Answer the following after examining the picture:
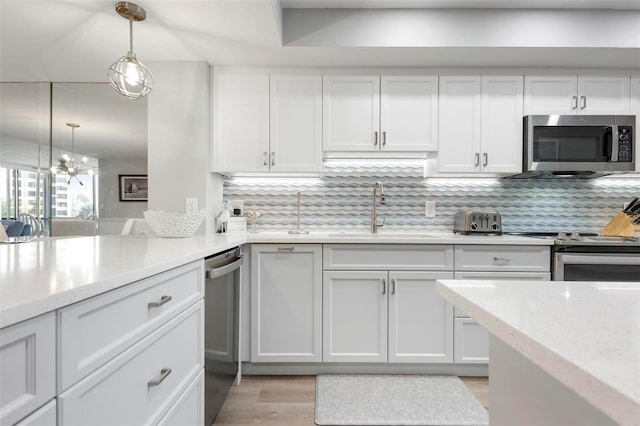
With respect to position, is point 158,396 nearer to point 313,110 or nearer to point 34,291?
point 34,291

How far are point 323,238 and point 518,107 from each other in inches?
70.4

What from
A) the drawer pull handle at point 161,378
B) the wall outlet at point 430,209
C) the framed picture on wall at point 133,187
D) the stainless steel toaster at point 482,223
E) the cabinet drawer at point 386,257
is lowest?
the drawer pull handle at point 161,378

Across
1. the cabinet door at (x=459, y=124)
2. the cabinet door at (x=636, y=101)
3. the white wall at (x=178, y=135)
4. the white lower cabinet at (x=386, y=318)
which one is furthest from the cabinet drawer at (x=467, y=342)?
the white wall at (x=178, y=135)

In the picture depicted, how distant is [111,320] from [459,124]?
8.28 feet

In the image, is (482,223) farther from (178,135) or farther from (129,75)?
(129,75)

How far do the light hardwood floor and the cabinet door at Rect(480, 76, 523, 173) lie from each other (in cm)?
155

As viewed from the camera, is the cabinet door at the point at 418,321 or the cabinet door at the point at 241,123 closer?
the cabinet door at the point at 418,321

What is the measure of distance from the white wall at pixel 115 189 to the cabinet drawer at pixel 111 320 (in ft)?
6.80

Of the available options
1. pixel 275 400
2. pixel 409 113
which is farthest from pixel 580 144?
pixel 275 400

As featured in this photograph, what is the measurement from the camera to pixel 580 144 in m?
2.46

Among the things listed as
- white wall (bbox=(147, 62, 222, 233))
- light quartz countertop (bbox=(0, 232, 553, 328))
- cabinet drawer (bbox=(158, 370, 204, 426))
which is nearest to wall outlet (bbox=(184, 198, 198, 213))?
white wall (bbox=(147, 62, 222, 233))

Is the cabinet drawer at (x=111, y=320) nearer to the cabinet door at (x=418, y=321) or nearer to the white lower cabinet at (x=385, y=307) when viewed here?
the white lower cabinet at (x=385, y=307)

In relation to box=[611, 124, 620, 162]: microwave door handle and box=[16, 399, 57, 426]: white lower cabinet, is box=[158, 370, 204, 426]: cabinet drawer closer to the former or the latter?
box=[16, 399, 57, 426]: white lower cabinet

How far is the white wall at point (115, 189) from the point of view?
2.96 metres
